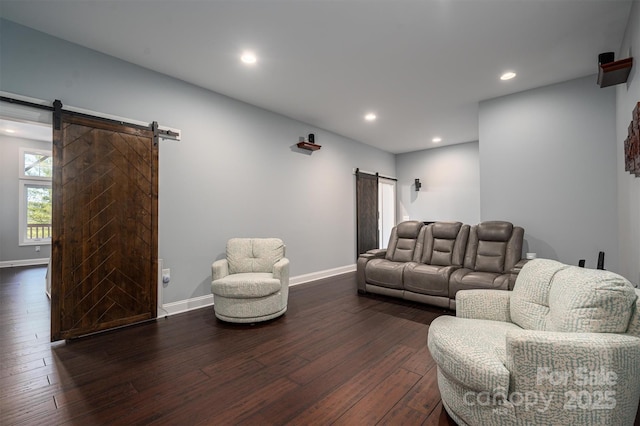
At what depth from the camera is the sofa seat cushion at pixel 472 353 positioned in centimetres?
131

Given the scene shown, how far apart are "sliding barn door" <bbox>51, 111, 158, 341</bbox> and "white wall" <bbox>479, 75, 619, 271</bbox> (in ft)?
15.0

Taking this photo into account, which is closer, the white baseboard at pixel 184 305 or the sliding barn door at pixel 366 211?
the white baseboard at pixel 184 305

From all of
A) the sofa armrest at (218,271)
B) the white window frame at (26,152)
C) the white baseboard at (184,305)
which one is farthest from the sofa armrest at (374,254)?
the white window frame at (26,152)

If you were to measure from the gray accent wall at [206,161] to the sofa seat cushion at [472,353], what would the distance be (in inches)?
121

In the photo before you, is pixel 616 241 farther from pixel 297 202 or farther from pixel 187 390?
pixel 187 390

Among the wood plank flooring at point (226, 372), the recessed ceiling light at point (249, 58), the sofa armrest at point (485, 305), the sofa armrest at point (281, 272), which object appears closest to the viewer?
the wood plank flooring at point (226, 372)

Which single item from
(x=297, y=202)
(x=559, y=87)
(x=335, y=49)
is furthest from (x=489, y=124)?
(x=297, y=202)

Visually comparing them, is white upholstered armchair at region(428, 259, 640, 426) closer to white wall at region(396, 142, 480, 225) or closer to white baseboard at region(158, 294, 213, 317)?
white baseboard at region(158, 294, 213, 317)

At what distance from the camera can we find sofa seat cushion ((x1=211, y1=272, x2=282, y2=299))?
310cm

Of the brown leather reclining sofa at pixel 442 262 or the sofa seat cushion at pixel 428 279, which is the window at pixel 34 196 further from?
the sofa seat cushion at pixel 428 279

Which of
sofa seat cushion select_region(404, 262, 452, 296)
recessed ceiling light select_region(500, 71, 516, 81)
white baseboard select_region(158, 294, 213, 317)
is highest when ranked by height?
recessed ceiling light select_region(500, 71, 516, 81)

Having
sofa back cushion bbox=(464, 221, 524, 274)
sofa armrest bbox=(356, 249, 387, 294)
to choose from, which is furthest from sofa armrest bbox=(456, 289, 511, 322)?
sofa armrest bbox=(356, 249, 387, 294)

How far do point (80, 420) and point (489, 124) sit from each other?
5.32m

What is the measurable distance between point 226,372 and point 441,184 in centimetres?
636
